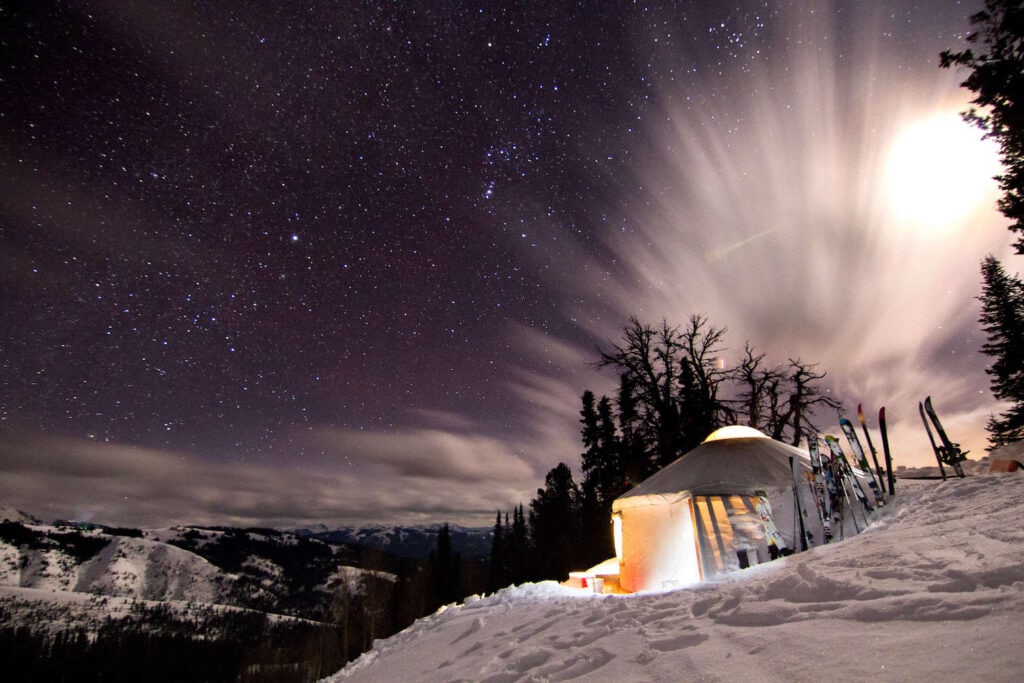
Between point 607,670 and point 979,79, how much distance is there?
1192 centimetres

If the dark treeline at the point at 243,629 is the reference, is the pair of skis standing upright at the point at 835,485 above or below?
above

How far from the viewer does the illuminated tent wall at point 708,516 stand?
10016 mm

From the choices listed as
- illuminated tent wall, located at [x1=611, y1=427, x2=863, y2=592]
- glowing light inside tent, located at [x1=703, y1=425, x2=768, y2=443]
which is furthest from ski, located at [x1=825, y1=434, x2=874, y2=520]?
glowing light inside tent, located at [x1=703, y1=425, x2=768, y2=443]

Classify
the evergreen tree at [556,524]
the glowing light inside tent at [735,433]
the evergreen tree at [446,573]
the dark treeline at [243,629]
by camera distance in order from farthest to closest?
the evergreen tree at [446,573] < the dark treeline at [243,629] < the evergreen tree at [556,524] < the glowing light inside tent at [735,433]

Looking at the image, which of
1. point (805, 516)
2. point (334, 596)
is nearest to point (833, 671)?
point (805, 516)

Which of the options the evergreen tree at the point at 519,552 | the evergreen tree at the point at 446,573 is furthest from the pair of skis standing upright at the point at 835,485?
the evergreen tree at the point at 446,573

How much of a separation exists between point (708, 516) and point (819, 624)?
25.4 ft

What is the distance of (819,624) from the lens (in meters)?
3.28

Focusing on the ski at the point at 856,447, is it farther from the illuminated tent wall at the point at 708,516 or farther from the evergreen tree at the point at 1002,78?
the evergreen tree at the point at 1002,78

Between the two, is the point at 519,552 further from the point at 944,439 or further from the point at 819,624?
→ the point at 819,624

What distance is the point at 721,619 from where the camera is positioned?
406cm

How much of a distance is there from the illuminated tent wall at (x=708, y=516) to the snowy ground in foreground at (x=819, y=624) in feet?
11.9

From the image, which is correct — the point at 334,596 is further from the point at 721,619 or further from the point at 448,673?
the point at 721,619

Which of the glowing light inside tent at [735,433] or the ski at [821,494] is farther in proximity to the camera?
the glowing light inside tent at [735,433]
